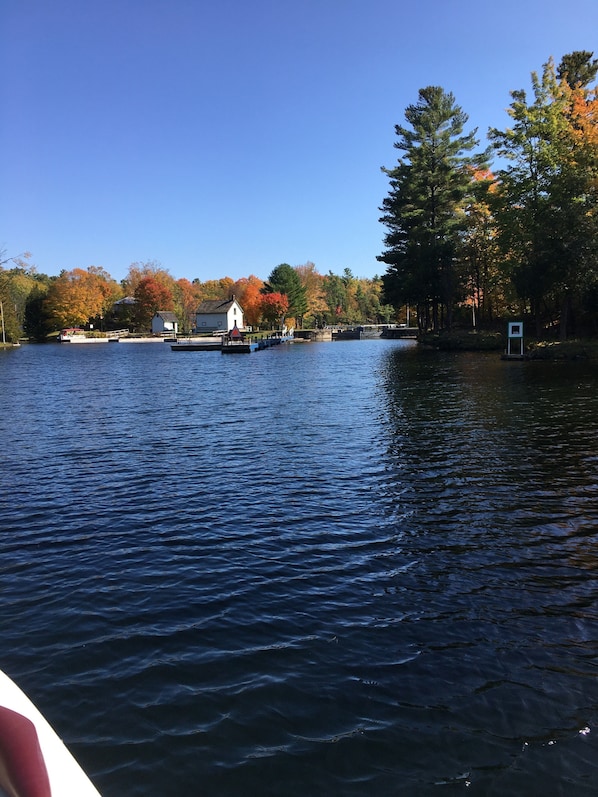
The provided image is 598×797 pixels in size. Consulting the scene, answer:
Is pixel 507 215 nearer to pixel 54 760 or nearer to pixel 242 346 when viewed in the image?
pixel 242 346

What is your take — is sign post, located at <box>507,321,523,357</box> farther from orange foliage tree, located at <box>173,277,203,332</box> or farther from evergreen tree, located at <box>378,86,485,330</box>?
orange foliage tree, located at <box>173,277,203,332</box>

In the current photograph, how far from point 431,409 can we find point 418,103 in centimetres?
5025

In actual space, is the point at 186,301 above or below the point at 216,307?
above

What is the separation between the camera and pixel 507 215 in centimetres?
4544

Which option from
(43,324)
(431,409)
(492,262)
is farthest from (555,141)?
(43,324)

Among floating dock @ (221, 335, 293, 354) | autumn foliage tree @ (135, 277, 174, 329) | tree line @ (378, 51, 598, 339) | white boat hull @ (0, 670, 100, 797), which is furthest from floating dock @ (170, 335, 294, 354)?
white boat hull @ (0, 670, 100, 797)

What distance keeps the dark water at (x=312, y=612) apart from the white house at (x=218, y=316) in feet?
331

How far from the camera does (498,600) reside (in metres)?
6.94

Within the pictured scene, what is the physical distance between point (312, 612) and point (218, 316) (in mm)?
112566

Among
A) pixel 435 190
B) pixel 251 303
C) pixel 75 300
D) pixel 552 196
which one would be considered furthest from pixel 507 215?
pixel 75 300

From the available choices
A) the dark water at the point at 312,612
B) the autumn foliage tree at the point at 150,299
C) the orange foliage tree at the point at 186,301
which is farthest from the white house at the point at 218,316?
the dark water at the point at 312,612

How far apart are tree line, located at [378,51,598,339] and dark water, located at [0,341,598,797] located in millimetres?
29298

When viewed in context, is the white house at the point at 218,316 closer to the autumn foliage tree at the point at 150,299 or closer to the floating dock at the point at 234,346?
the autumn foliage tree at the point at 150,299

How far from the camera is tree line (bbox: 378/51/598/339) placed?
39406 mm
